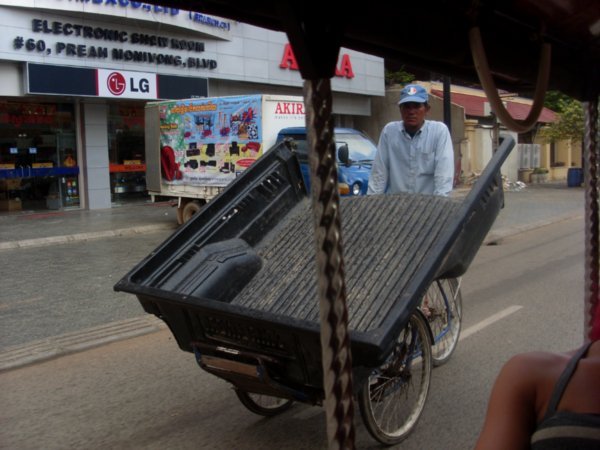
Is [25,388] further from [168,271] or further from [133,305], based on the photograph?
[133,305]

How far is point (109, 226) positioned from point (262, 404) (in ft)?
36.7

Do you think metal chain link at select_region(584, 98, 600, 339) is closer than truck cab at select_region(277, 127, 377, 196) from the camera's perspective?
Yes

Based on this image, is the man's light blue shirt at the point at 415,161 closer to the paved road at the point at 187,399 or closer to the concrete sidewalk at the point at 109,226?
the paved road at the point at 187,399

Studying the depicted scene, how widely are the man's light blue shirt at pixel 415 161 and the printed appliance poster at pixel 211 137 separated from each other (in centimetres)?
792

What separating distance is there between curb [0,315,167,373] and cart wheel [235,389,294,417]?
2156mm

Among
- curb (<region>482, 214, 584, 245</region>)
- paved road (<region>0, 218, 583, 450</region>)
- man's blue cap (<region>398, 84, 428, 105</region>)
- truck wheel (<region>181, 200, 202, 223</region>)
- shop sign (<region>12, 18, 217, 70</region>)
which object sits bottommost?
paved road (<region>0, 218, 583, 450</region>)

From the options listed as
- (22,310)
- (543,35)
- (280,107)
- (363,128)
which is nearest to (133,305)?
(22,310)

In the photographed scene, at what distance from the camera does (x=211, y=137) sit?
13.8m

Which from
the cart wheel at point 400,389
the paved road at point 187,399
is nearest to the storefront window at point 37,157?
the paved road at point 187,399

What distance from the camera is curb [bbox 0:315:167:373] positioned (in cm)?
533

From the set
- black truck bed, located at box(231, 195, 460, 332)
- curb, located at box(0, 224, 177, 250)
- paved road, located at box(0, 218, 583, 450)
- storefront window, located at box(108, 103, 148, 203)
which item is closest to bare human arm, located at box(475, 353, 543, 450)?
black truck bed, located at box(231, 195, 460, 332)

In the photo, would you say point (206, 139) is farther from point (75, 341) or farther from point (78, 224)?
point (75, 341)

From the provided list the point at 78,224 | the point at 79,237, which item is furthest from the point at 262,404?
the point at 78,224

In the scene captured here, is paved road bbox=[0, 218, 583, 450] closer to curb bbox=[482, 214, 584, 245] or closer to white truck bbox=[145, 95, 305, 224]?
curb bbox=[482, 214, 584, 245]
